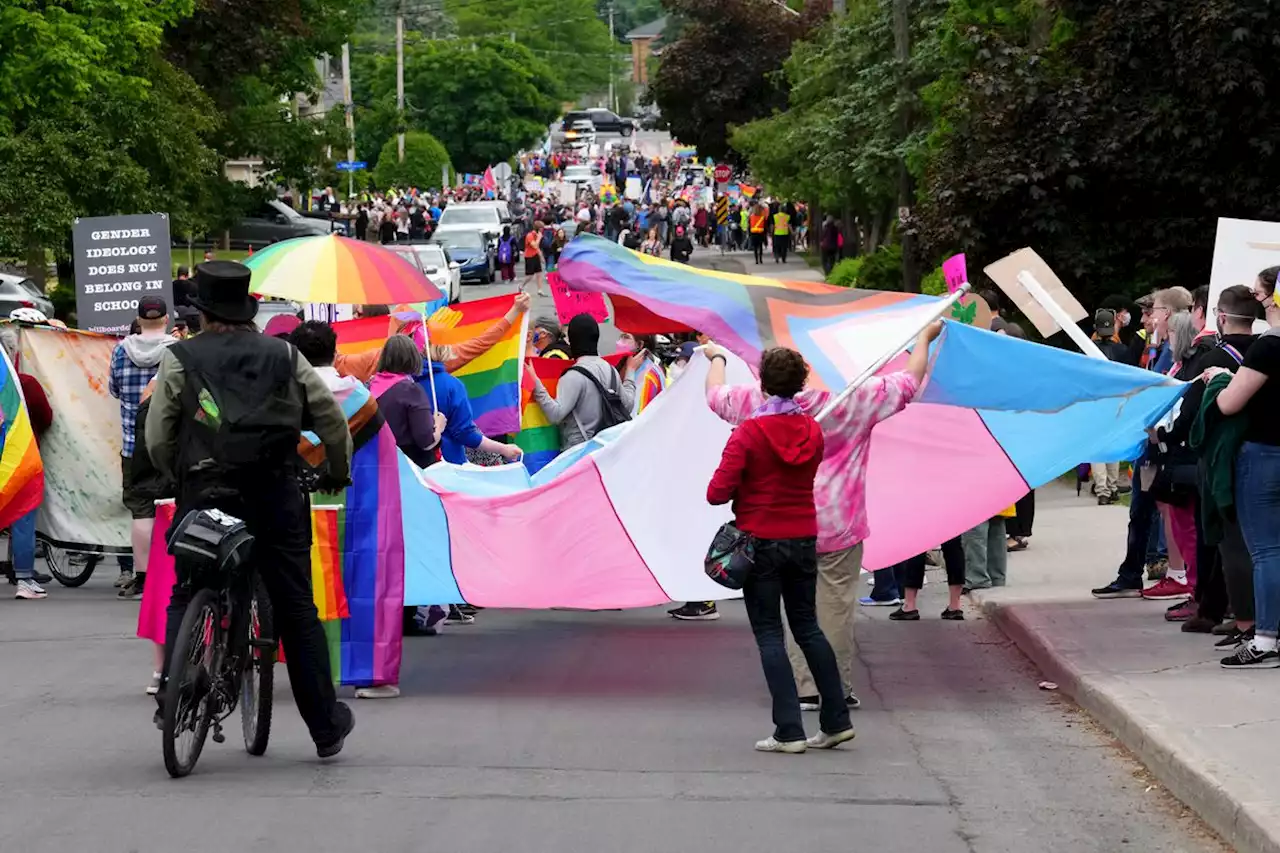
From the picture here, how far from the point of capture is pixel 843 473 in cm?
895

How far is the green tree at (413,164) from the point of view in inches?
3182

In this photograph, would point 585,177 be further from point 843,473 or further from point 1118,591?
point 843,473

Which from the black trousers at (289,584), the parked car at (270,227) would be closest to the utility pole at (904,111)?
the black trousers at (289,584)

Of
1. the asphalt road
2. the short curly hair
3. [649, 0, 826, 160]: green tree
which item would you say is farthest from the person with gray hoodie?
[649, 0, 826, 160]: green tree

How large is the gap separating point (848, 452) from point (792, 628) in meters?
0.89

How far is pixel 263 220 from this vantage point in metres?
58.7

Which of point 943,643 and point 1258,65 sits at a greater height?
point 1258,65

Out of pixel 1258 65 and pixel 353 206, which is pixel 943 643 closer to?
pixel 1258 65

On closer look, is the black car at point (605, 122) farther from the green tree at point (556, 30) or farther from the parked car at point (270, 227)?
the parked car at point (270, 227)

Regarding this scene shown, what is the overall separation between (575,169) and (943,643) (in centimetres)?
10329

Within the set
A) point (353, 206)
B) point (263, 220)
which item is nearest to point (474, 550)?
point (263, 220)

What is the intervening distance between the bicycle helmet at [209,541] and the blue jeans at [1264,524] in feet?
16.4

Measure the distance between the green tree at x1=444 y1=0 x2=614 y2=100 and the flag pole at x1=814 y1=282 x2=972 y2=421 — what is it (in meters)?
142

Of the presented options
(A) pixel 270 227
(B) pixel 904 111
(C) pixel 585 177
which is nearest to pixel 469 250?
(A) pixel 270 227
